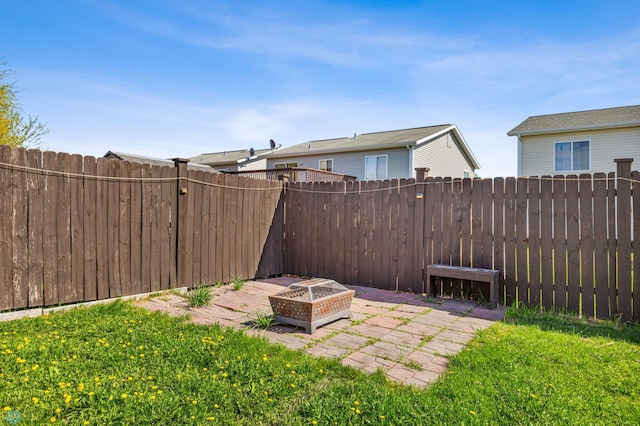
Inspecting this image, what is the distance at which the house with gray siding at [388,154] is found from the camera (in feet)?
53.6

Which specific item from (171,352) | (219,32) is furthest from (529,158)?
(171,352)

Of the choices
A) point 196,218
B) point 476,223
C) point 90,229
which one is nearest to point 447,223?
point 476,223

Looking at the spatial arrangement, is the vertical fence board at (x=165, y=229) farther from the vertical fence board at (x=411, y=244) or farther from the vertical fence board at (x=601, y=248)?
the vertical fence board at (x=601, y=248)

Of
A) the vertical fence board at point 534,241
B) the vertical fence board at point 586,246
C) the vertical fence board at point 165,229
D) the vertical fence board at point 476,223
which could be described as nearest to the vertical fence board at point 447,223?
the vertical fence board at point 476,223

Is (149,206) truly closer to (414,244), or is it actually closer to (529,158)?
(414,244)

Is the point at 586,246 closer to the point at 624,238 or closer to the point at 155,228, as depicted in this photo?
the point at 624,238

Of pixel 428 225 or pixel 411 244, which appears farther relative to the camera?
pixel 411 244

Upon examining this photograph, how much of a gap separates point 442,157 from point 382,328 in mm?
16136

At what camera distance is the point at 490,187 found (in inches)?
196

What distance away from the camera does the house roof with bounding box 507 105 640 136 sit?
12977mm

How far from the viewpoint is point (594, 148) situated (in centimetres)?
1346

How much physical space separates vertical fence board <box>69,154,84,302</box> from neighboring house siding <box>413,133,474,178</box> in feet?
45.1

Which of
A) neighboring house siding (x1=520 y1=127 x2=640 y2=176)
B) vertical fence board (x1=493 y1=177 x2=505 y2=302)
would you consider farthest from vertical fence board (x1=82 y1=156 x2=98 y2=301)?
neighboring house siding (x1=520 y1=127 x2=640 y2=176)

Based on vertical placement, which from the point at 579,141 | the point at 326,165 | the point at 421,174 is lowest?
the point at 421,174
